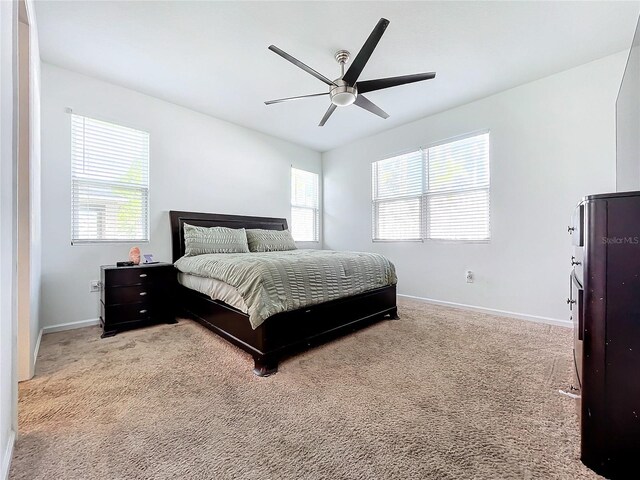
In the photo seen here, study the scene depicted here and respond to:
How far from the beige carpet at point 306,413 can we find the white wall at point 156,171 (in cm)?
84

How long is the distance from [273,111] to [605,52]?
353 cm

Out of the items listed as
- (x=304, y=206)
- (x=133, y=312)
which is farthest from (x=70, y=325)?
(x=304, y=206)

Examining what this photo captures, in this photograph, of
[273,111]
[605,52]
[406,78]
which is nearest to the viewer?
[406,78]

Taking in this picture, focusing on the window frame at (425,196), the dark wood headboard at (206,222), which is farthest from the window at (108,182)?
the window frame at (425,196)

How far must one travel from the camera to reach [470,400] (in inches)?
61.1

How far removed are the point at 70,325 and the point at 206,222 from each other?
1.80m

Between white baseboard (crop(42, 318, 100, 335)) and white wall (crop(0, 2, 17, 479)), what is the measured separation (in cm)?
191

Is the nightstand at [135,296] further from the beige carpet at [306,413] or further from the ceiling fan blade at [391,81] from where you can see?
the ceiling fan blade at [391,81]

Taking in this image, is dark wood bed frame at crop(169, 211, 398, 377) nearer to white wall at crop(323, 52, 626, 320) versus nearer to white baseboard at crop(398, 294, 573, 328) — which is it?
white baseboard at crop(398, 294, 573, 328)

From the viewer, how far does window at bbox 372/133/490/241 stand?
3463 millimetres

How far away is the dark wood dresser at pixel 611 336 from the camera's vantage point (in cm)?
99

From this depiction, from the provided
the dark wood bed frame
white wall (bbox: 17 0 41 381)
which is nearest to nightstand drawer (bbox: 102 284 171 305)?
the dark wood bed frame

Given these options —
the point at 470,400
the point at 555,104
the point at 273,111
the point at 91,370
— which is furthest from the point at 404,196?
the point at 91,370

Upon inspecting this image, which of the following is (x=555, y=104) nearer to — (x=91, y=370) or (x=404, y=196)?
(x=404, y=196)
